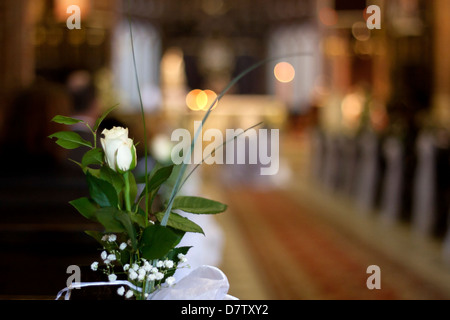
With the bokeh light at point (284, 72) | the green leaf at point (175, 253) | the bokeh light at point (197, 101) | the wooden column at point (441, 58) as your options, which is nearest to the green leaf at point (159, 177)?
the green leaf at point (175, 253)

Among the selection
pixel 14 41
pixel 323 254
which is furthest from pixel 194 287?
pixel 14 41

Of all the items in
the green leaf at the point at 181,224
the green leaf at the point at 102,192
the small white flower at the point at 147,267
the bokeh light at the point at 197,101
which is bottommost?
the small white flower at the point at 147,267

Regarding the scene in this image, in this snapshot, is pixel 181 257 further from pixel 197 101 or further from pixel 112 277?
pixel 197 101

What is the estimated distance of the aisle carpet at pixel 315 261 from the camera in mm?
3861

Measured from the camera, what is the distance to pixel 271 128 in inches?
321

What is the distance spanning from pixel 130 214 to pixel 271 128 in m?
7.18

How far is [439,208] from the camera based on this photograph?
533 cm

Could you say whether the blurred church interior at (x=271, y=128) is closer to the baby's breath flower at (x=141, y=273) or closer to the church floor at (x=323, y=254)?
A: the church floor at (x=323, y=254)

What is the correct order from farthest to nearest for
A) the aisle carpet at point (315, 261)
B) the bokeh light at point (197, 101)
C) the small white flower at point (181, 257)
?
the bokeh light at point (197, 101) < the aisle carpet at point (315, 261) < the small white flower at point (181, 257)

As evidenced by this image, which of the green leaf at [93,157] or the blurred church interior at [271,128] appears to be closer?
the green leaf at [93,157]

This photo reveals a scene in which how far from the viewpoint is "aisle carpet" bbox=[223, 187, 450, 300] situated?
3.86 meters

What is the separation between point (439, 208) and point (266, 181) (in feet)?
16.1

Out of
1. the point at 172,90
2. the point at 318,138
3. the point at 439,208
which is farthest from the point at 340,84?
the point at 439,208
